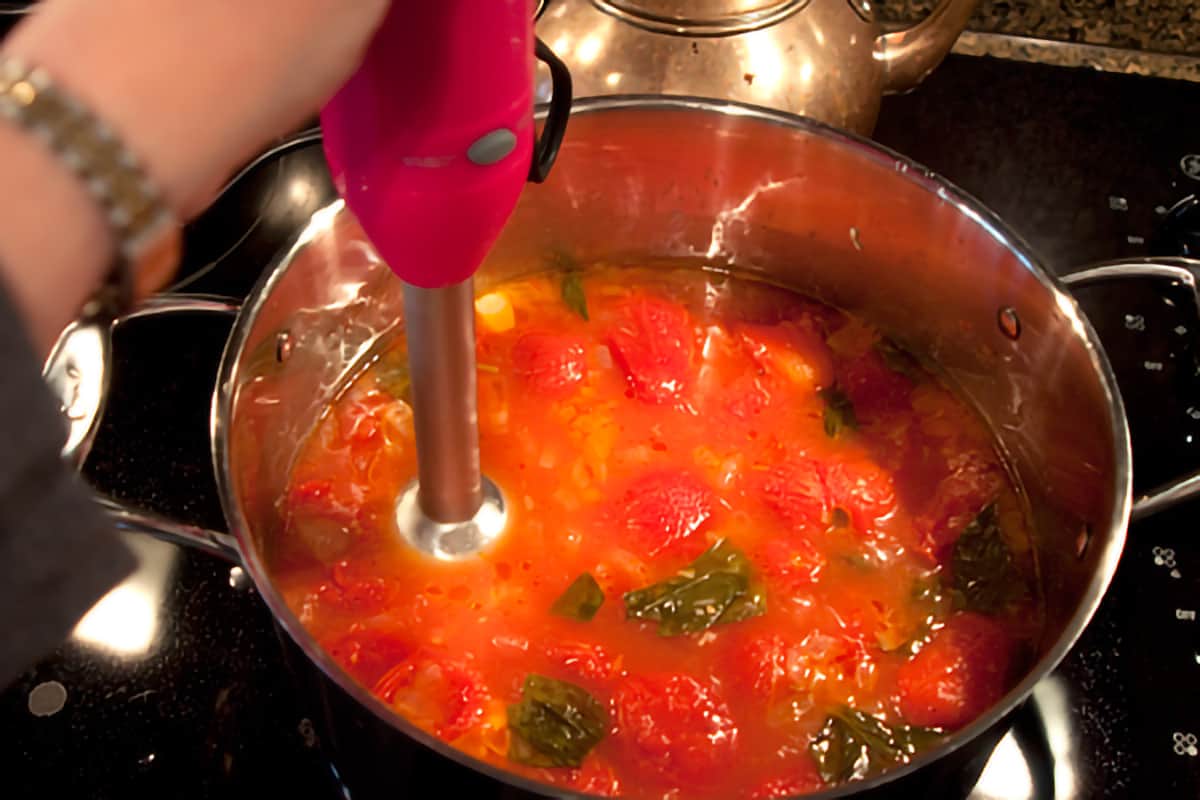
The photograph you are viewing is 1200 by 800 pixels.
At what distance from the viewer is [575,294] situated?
1222 millimetres

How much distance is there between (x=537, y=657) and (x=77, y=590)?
1.89 feet

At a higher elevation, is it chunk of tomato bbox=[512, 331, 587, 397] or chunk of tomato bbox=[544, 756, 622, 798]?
chunk of tomato bbox=[512, 331, 587, 397]

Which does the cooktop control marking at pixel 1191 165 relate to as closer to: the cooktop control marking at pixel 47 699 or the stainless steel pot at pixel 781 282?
the stainless steel pot at pixel 781 282

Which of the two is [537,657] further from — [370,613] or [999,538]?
[999,538]

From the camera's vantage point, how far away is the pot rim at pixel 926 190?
2.12 feet

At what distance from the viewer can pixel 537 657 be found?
3.06ft

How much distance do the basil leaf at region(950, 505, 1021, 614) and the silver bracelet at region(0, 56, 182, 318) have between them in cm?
78

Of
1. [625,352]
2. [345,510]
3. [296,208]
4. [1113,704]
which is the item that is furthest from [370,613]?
[1113,704]

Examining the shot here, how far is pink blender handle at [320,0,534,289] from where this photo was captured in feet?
1.76

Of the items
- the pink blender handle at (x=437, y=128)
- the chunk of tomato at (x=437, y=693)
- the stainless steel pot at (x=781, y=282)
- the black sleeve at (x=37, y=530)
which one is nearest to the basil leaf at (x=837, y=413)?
the stainless steel pot at (x=781, y=282)

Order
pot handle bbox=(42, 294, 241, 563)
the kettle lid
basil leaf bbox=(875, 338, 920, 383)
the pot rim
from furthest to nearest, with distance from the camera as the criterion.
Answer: basil leaf bbox=(875, 338, 920, 383), the kettle lid, pot handle bbox=(42, 294, 241, 563), the pot rim

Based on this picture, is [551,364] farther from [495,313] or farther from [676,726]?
[676,726]

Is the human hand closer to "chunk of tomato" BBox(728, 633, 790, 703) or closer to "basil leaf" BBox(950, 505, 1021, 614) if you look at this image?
"chunk of tomato" BBox(728, 633, 790, 703)

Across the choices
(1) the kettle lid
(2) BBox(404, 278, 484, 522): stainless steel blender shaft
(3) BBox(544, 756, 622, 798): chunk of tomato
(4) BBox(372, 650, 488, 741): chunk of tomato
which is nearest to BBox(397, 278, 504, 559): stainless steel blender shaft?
(2) BBox(404, 278, 484, 522): stainless steel blender shaft
